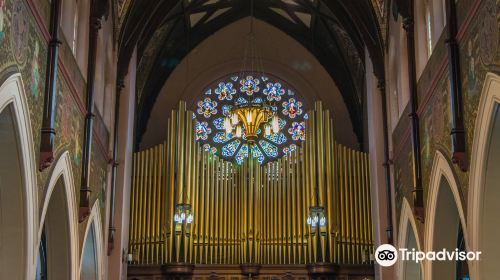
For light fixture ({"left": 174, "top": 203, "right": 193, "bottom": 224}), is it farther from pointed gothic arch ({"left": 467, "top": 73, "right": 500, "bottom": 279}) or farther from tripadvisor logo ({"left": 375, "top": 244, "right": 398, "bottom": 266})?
pointed gothic arch ({"left": 467, "top": 73, "right": 500, "bottom": 279})

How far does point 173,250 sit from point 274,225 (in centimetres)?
288

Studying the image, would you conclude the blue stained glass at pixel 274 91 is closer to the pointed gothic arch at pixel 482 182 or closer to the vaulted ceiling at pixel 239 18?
the vaulted ceiling at pixel 239 18

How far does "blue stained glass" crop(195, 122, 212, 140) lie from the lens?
81.1 ft

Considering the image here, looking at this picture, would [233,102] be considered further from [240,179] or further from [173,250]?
[173,250]

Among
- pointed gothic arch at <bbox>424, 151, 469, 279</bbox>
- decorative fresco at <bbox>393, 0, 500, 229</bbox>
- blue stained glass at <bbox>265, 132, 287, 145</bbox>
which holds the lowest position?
pointed gothic arch at <bbox>424, 151, 469, 279</bbox>

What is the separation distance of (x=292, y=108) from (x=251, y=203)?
13.4 ft

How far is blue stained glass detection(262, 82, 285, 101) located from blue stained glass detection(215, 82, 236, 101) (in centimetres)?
103

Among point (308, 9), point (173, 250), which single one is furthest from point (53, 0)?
point (308, 9)

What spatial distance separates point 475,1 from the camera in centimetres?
1111

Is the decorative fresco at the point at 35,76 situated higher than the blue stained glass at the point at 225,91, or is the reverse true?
the blue stained glass at the point at 225,91

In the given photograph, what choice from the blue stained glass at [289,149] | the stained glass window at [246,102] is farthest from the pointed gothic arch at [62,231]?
the blue stained glass at [289,149]

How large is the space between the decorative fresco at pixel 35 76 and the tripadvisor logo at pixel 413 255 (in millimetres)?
6581

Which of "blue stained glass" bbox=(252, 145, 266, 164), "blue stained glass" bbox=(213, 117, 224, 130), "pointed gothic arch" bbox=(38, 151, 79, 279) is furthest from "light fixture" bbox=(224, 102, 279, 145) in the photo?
"blue stained glass" bbox=(213, 117, 224, 130)

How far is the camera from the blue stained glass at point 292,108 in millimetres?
25062
